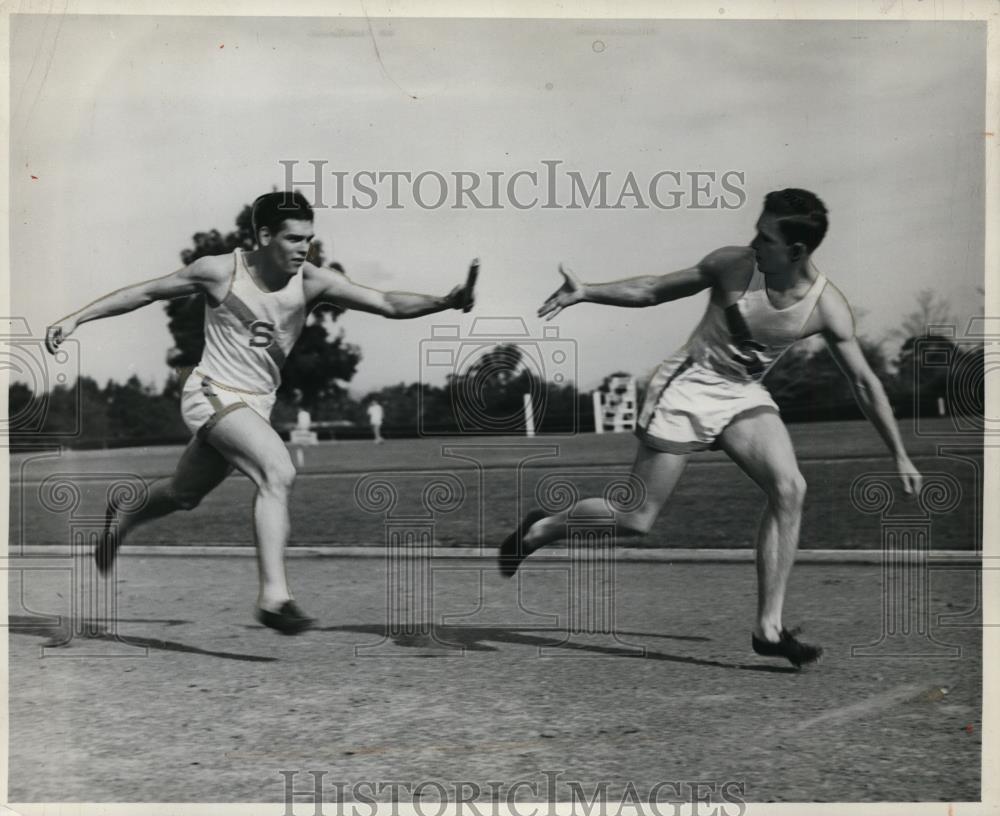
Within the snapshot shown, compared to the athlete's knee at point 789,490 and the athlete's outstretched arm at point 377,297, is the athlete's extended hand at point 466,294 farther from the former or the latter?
the athlete's knee at point 789,490

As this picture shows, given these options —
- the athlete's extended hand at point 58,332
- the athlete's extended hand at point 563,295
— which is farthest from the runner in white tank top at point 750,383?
the athlete's extended hand at point 58,332

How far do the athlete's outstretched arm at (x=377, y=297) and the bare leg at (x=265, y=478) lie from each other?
542 mm

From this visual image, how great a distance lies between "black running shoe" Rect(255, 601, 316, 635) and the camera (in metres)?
4.72

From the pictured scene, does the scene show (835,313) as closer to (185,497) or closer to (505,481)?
(505,481)

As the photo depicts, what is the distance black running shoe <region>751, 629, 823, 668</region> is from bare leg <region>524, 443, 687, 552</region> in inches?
24.5

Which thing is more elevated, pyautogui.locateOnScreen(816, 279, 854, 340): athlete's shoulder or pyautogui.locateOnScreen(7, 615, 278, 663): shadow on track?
pyautogui.locateOnScreen(816, 279, 854, 340): athlete's shoulder

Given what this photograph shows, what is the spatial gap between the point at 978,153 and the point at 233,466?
3.06 m

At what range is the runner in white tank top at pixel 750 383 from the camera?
4629 mm

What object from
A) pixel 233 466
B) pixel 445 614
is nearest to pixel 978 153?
pixel 445 614

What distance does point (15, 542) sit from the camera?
4.65 m

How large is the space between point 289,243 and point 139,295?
1.96 ft

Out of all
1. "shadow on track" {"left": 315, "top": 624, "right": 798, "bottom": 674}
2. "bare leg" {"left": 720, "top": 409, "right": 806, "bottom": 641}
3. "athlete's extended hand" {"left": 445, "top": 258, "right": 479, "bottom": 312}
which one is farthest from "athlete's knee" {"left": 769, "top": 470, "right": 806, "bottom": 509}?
"athlete's extended hand" {"left": 445, "top": 258, "right": 479, "bottom": 312}

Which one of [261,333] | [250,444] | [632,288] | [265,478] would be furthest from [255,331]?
[632,288]

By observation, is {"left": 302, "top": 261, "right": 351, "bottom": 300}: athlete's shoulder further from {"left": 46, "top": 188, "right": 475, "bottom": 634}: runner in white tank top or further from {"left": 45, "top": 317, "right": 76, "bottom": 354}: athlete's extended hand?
{"left": 45, "top": 317, "right": 76, "bottom": 354}: athlete's extended hand
